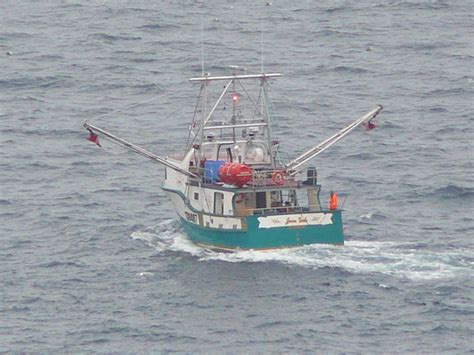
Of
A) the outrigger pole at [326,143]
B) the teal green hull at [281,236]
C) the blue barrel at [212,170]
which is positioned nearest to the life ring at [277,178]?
the outrigger pole at [326,143]

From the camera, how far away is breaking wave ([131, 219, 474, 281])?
8488 cm

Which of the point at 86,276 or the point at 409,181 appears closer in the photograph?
the point at 86,276

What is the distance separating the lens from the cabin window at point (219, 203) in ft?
301

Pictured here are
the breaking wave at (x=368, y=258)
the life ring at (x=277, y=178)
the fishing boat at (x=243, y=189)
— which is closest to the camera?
the breaking wave at (x=368, y=258)

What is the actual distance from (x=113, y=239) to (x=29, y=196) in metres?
12.2

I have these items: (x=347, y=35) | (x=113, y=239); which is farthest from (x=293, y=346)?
(x=347, y=35)

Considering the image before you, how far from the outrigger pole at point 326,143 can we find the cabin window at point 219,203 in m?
4.20

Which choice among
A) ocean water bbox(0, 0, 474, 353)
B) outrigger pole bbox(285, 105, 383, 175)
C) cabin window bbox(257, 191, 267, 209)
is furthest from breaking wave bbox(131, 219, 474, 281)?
outrigger pole bbox(285, 105, 383, 175)

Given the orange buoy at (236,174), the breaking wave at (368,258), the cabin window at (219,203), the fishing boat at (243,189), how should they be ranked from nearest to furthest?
the breaking wave at (368,258) → the fishing boat at (243,189) → the orange buoy at (236,174) → the cabin window at (219,203)

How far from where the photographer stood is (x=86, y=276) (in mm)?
86688

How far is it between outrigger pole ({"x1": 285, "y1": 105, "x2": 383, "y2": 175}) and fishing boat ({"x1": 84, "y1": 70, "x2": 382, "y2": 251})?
0.30ft

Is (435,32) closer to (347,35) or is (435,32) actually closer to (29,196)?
(347,35)

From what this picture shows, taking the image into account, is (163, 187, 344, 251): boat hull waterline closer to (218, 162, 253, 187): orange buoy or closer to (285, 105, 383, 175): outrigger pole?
(218, 162, 253, 187): orange buoy

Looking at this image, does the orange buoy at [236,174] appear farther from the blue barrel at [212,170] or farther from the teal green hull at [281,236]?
the teal green hull at [281,236]
